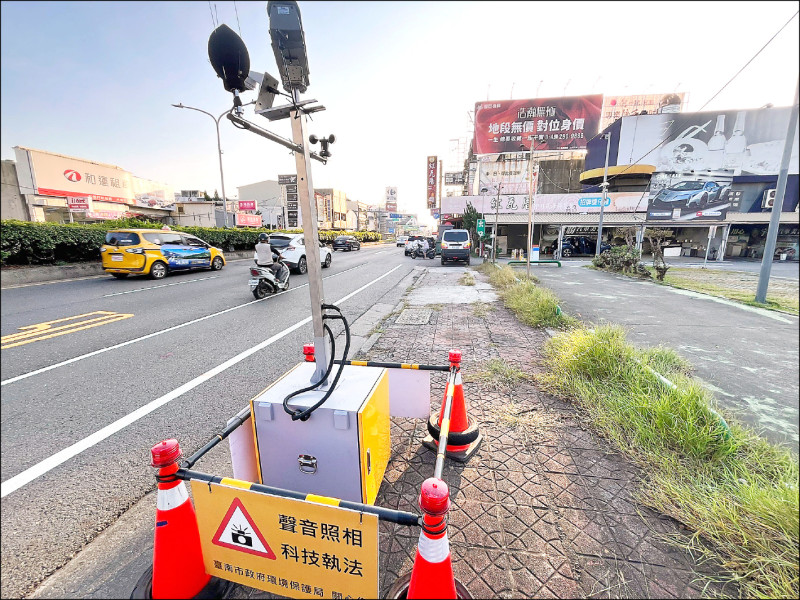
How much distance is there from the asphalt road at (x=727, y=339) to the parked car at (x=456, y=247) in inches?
361

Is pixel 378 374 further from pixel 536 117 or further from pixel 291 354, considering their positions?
pixel 536 117

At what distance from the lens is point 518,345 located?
506 centimetres

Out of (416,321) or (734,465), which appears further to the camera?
(416,321)

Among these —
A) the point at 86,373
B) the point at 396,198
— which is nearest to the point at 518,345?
the point at 86,373

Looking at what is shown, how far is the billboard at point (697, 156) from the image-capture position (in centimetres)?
2078

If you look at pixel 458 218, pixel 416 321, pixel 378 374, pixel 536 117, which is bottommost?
pixel 416 321

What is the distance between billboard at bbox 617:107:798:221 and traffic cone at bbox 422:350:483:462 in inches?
925

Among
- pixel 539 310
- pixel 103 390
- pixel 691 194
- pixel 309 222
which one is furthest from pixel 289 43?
pixel 691 194

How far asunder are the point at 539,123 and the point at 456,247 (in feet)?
90.3

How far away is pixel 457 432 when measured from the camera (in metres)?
2.61

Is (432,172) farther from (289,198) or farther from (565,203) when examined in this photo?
(289,198)

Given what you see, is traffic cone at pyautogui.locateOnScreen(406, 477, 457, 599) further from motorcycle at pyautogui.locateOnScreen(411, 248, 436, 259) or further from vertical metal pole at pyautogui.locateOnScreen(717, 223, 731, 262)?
motorcycle at pyautogui.locateOnScreen(411, 248, 436, 259)

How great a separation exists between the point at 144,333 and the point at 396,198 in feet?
420

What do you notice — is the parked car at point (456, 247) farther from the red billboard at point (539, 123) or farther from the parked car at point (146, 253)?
the red billboard at point (539, 123)
